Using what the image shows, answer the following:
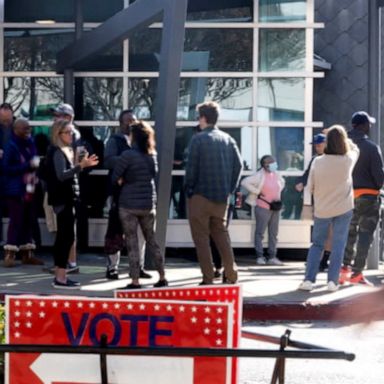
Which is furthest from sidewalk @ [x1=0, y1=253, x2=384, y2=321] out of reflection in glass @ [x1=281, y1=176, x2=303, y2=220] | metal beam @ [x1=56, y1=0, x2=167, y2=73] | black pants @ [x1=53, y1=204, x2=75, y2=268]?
metal beam @ [x1=56, y1=0, x2=167, y2=73]

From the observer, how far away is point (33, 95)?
1430 cm

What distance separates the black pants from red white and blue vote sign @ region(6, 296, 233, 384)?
711 centimetres

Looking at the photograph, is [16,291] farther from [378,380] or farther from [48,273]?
[378,380]

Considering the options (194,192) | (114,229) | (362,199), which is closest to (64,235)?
(114,229)

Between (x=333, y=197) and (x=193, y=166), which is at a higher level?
(x=193, y=166)

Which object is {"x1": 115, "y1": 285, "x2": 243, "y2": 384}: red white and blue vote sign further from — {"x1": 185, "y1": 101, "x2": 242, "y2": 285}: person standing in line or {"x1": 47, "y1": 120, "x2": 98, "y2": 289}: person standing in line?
{"x1": 47, "y1": 120, "x2": 98, "y2": 289}: person standing in line

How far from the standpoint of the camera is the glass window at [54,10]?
47.1 feet

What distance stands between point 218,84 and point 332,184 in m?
4.29

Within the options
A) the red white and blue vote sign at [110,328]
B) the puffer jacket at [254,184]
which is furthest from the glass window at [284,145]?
the red white and blue vote sign at [110,328]

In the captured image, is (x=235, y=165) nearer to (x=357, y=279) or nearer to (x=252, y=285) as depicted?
(x=252, y=285)

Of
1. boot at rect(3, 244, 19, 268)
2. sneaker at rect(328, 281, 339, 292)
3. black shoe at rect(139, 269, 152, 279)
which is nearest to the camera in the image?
sneaker at rect(328, 281, 339, 292)

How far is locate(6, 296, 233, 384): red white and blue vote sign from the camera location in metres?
2.96

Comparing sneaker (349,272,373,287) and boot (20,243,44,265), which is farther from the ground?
boot (20,243,44,265)

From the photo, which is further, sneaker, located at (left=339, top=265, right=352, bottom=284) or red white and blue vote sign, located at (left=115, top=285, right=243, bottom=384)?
sneaker, located at (left=339, top=265, right=352, bottom=284)
